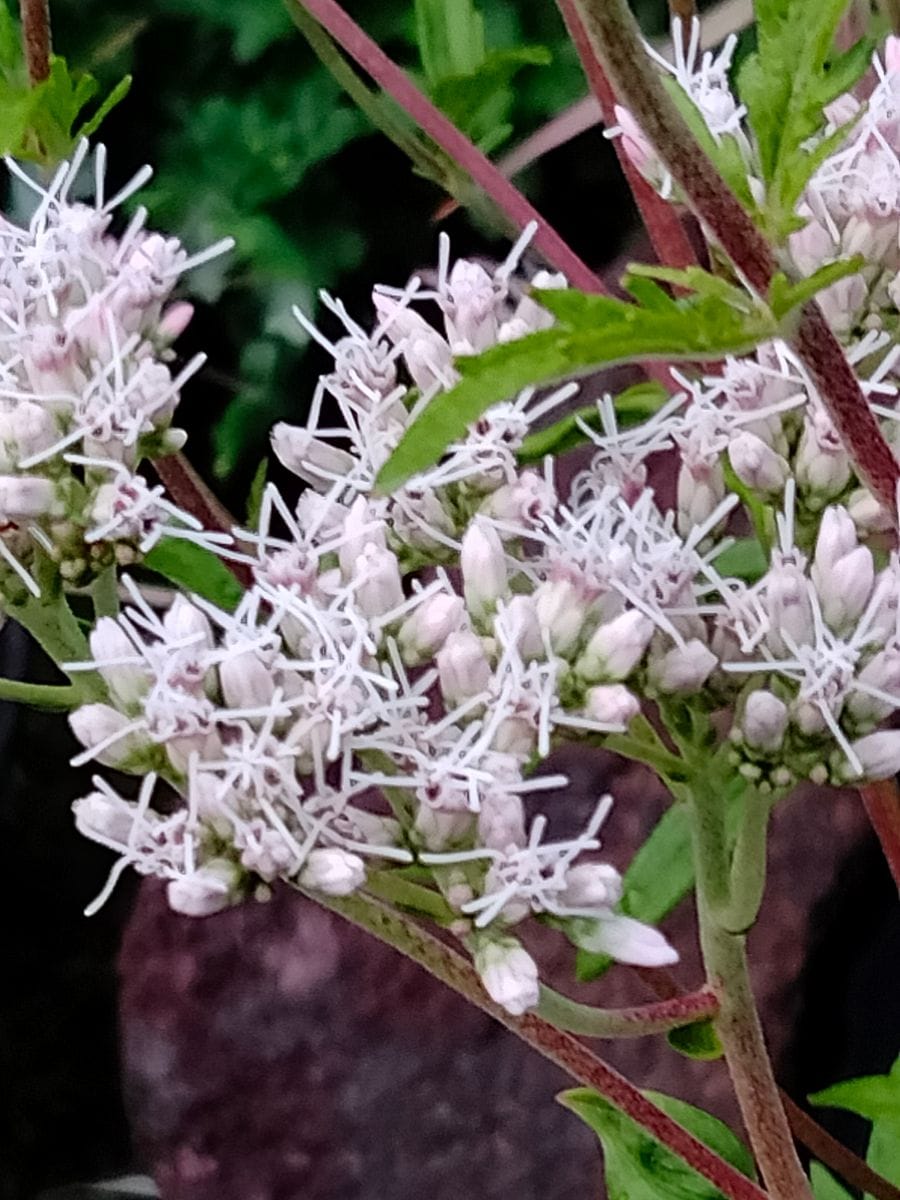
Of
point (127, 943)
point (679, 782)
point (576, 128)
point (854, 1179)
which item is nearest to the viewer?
point (679, 782)

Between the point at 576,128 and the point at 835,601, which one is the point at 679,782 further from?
the point at 576,128

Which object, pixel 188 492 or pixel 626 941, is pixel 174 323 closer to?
pixel 188 492

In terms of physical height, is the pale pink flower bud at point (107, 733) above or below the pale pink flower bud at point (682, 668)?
above

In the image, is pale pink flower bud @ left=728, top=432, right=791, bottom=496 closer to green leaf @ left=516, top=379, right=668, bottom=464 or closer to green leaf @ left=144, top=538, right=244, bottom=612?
green leaf @ left=516, top=379, right=668, bottom=464

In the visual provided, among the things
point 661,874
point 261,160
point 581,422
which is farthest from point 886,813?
point 261,160

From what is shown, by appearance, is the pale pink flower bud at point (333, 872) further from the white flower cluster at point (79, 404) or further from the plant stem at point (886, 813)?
the plant stem at point (886, 813)

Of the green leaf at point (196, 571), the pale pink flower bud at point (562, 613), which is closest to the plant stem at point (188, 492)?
the green leaf at point (196, 571)

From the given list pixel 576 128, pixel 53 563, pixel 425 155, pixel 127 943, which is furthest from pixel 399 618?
pixel 127 943
